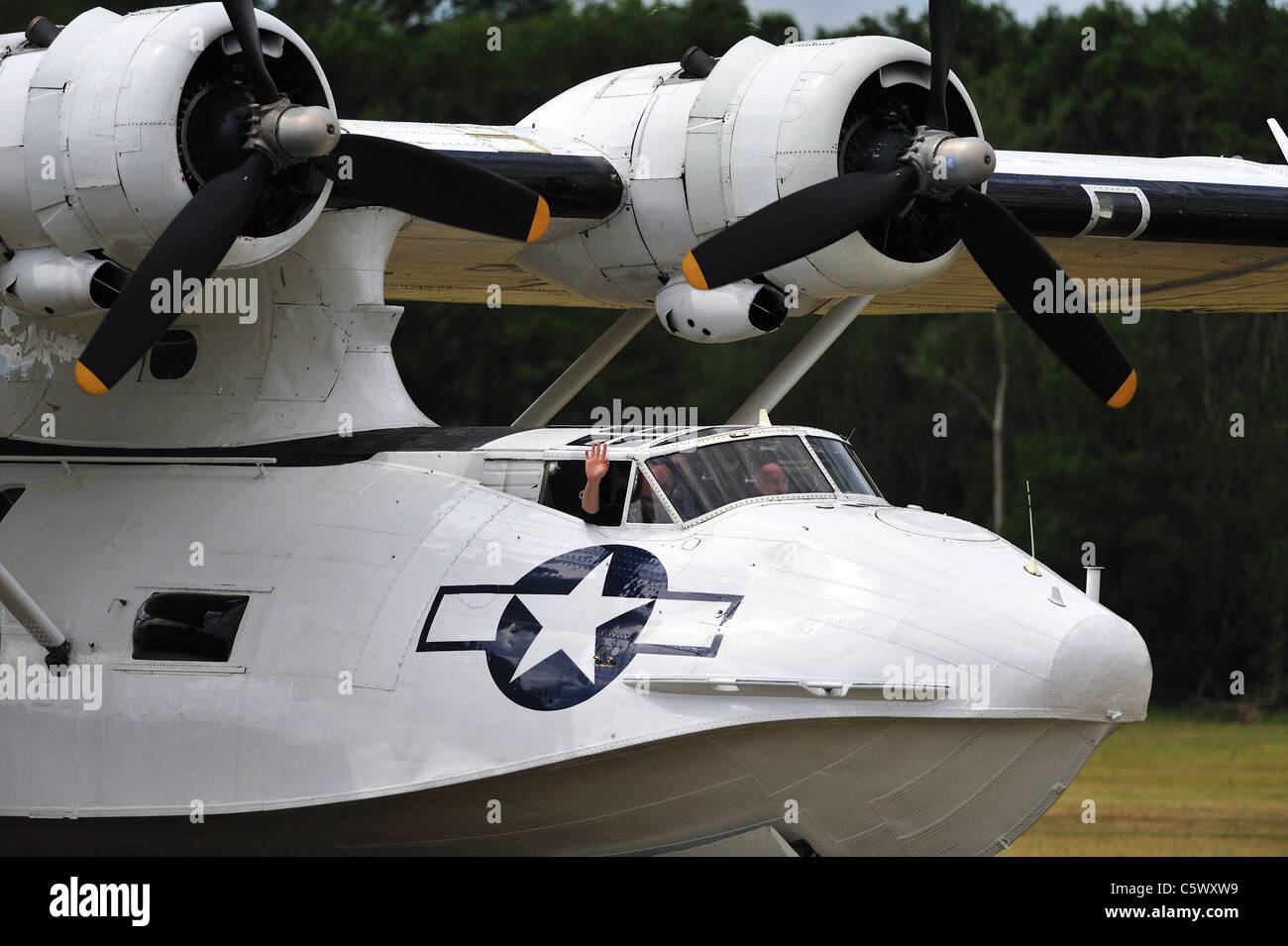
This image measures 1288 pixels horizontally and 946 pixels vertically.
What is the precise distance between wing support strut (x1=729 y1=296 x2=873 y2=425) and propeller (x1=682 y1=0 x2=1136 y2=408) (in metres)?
1.24

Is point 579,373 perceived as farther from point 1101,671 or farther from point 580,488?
point 1101,671

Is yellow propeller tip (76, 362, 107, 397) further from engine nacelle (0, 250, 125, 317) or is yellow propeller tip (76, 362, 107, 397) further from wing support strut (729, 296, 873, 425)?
wing support strut (729, 296, 873, 425)

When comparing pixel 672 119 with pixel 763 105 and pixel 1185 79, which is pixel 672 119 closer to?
pixel 763 105

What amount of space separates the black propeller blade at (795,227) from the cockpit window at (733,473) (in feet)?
3.84

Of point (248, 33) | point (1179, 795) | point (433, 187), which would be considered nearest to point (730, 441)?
point (433, 187)

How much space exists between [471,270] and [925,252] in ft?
13.9

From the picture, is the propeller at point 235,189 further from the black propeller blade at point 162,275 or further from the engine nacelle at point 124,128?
the engine nacelle at point 124,128

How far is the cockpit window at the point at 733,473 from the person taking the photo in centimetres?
1092

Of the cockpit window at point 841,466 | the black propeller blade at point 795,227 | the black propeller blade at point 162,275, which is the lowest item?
the cockpit window at point 841,466

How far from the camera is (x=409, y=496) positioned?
11.4m

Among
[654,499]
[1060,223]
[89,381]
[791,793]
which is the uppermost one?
[1060,223]

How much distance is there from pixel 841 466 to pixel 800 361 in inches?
91.8

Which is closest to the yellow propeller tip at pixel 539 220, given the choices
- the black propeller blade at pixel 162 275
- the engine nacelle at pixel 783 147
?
the engine nacelle at pixel 783 147

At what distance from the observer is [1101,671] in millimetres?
9906
